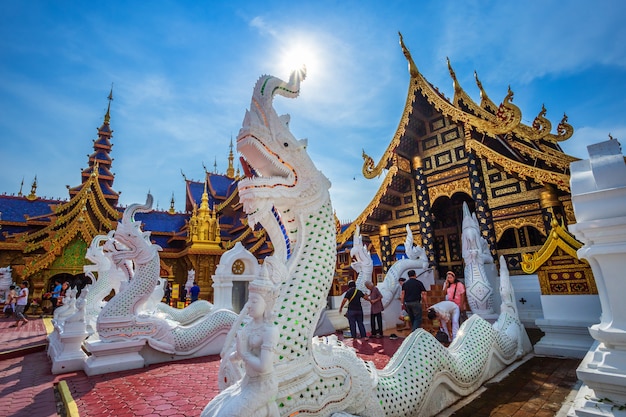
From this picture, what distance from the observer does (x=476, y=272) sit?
6984 mm

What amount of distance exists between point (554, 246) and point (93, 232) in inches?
763

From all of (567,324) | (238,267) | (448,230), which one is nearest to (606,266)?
(567,324)

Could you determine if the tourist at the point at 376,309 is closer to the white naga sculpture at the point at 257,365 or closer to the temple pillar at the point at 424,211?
the temple pillar at the point at 424,211

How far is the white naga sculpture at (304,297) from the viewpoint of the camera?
1.84 m

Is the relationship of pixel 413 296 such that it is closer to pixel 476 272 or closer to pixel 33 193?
pixel 476 272

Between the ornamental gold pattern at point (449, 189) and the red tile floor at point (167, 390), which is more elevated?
the ornamental gold pattern at point (449, 189)

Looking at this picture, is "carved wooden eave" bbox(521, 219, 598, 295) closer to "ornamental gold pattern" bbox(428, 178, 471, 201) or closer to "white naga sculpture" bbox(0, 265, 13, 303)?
"ornamental gold pattern" bbox(428, 178, 471, 201)

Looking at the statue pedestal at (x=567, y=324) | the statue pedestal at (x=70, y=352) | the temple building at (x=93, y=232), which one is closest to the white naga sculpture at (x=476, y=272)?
the statue pedestal at (x=567, y=324)

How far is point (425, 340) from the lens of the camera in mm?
2740

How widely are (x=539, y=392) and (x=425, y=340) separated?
1346 millimetres

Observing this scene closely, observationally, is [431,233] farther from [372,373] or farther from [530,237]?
[372,373]

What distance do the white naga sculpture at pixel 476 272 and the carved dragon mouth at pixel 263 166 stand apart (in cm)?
632

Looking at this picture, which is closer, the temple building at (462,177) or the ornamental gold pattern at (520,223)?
the temple building at (462,177)

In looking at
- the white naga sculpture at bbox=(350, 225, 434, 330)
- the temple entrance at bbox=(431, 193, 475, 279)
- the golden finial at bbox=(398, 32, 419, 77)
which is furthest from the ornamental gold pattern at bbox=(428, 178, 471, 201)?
the golden finial at bbox=(398, 32, 419, 77)
